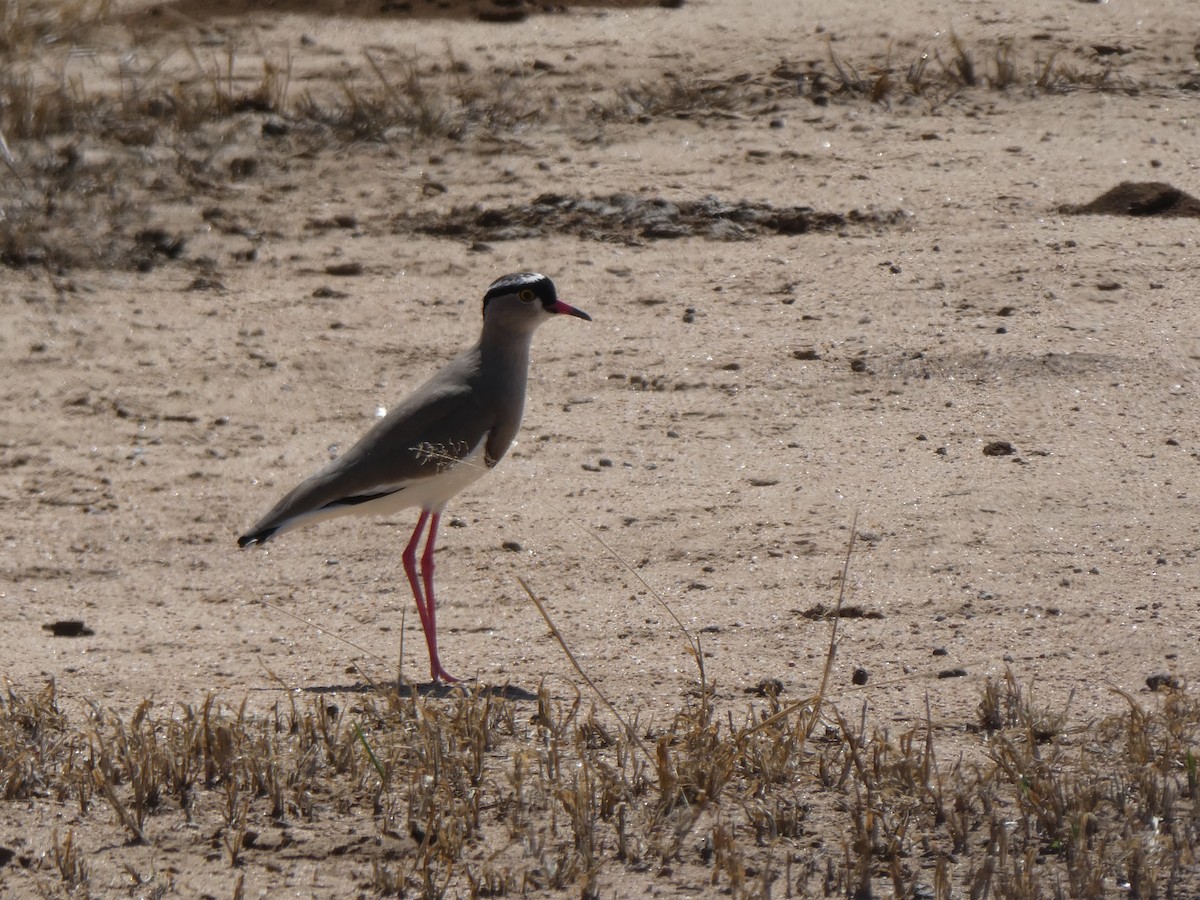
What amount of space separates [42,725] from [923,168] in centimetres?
570

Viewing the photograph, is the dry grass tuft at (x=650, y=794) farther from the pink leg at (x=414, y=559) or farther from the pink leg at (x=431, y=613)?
the pink leg at (x=414, y=559)

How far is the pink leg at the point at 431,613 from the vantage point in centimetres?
550

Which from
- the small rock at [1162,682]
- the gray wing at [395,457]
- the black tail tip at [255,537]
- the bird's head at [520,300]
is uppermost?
the bird's head at [520,300]

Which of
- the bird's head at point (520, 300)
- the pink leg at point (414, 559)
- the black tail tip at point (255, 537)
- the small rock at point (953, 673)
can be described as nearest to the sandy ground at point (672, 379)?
the small rock at point (953, 673)

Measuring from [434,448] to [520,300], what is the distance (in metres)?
0.81

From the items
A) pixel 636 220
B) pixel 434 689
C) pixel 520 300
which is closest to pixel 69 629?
pixel 434 689

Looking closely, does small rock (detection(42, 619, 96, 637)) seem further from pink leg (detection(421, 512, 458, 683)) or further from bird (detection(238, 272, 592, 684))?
pink leg (detection(421, 512, 458, 683))

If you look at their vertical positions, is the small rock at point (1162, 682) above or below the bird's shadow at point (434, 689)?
above

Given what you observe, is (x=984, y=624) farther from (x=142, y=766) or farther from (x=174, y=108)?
(x=174, y=108)

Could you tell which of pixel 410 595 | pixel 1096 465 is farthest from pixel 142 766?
pixel 1096 465

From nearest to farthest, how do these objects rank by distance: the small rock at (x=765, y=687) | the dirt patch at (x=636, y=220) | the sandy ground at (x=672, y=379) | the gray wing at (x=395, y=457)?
the small rock at (x=765, y=687) < the sandy ground at (x=672, y=379) < the gray wing at (x=395, y=457) < the dirt patch at (x=636, y=220)

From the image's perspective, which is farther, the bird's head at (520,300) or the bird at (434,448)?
the bird's head at (520,300)

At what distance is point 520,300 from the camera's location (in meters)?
6.39

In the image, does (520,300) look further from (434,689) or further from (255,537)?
(434,689)
